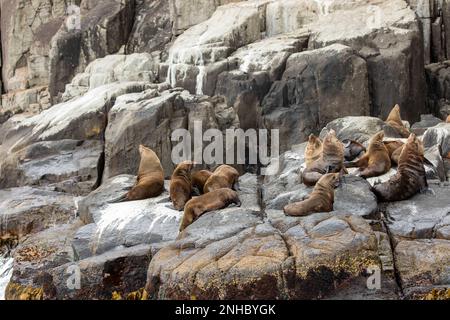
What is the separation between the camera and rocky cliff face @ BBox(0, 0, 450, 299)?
7.15m

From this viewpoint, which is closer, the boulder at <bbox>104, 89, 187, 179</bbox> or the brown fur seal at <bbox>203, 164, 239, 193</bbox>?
the brown fur seal at <bbox>203, 164, 239, 193</bbox>

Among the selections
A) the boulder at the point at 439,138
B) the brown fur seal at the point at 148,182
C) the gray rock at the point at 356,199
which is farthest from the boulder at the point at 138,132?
the gray rock at the point at 356,199

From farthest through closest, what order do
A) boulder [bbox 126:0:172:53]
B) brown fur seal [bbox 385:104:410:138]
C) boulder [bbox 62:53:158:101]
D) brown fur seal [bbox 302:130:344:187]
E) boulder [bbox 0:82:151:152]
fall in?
boulder [bbox 126:0:172:53] < boulder [bbox 62:53:158:101] < boulder [bbox 0:82:151:152] < brown fur seal [bbox 385:104:410:138] < brown fur seal [bbox 302:130:344:187]

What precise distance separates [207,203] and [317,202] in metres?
1.62

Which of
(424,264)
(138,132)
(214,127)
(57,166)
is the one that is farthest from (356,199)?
(57,166)

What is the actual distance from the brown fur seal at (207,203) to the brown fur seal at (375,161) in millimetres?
2035

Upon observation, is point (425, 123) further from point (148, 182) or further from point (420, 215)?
point (148, 182)

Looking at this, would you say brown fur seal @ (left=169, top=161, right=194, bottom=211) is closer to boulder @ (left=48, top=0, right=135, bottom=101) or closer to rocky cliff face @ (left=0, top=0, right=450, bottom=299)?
rocky cliff face @ (left=0, top=0, right=450, bottom=299)

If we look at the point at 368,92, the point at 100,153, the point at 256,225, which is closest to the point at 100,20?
the point at 100,153

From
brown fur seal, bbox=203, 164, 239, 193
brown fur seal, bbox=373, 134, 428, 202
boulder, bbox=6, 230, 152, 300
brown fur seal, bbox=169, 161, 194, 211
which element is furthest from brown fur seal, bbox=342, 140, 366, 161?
boulder, bbox=6, 230, 152, 300

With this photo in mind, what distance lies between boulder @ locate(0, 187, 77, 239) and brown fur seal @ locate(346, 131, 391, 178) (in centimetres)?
501

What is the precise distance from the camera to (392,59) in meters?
15.4

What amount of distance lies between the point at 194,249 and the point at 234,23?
1150 cm
